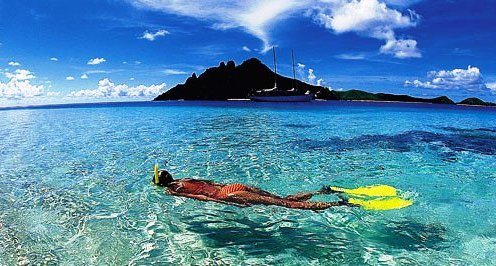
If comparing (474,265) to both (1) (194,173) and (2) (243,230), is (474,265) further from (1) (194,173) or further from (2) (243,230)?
(1) (194,173)

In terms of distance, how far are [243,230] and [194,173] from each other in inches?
230

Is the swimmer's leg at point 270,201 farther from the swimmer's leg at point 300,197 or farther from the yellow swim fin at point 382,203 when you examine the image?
the yellow swim fin at point 382,203

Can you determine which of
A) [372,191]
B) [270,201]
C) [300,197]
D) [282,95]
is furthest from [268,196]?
[282,95]

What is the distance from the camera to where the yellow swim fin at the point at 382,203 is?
8750 millimetres

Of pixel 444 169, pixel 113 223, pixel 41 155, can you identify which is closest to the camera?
pixel 113 223

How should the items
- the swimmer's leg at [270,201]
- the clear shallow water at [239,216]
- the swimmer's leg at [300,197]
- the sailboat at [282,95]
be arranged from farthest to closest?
1. the sailboat at [282,95]
2. the swimmer's leg at [300,197]
3. the swimmer's leg at [270,201]
4. the clear shallow water at [239,216]

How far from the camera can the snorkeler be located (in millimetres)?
8703

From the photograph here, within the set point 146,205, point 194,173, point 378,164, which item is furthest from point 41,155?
point 378,164

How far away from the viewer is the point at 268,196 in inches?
348

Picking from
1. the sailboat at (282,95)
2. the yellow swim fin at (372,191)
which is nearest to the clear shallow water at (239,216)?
the yellow swim fin at (372,191)

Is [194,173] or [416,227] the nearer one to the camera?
[416,227]

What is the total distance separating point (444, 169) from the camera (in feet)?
46.0

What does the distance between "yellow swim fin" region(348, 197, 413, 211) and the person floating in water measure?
1.57 feet

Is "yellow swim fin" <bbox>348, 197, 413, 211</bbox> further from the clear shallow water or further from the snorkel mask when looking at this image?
the snorkel mask
